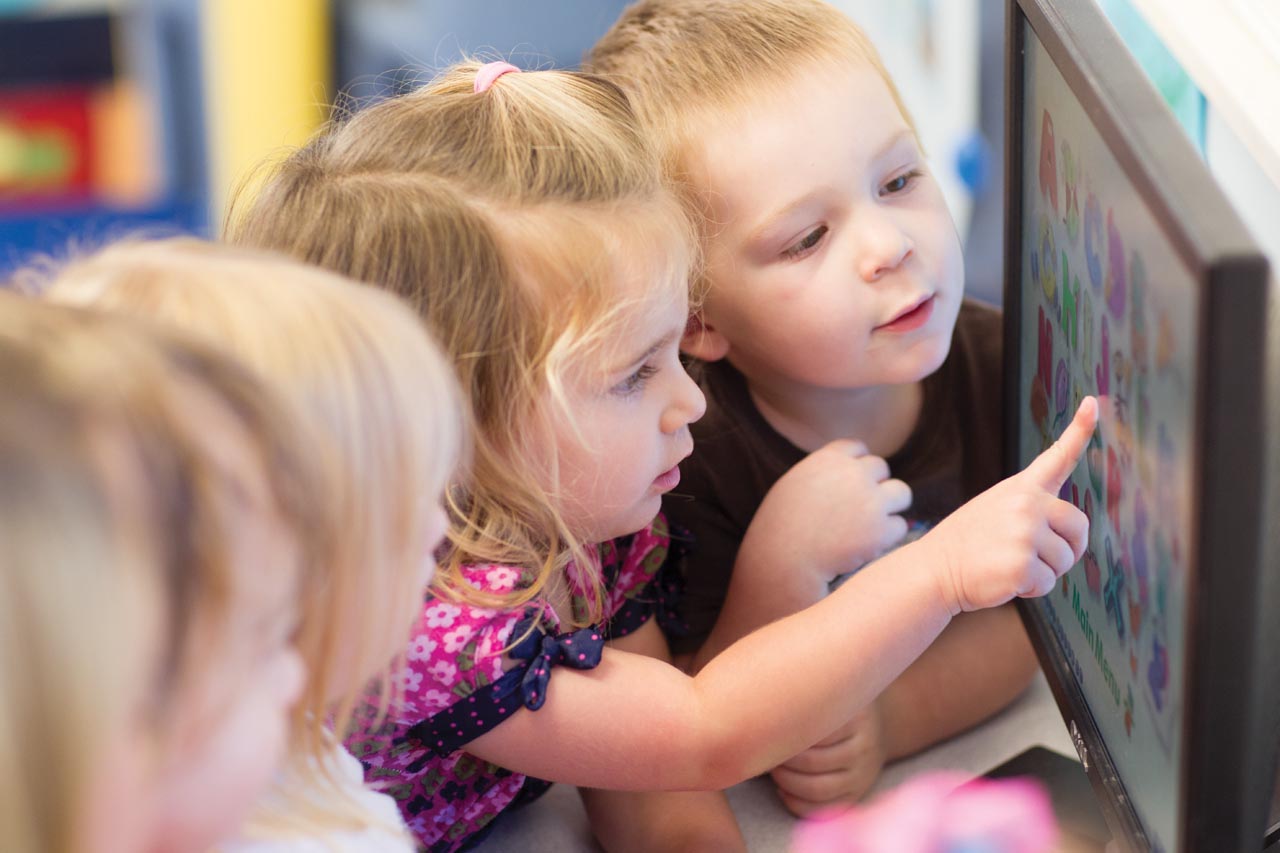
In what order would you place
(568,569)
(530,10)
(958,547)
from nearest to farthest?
(958,547) → (568,569) → (530,10)

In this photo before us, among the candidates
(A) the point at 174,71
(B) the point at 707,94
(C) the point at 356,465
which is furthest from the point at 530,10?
(C) the point at 356,465

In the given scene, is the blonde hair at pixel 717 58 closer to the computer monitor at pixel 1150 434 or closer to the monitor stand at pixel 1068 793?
the computer monitor at pixel 1150 434

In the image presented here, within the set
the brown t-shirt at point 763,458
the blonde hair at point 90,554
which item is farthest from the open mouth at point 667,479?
the blonde hair at point 90,554

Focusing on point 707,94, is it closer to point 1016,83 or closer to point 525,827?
point 1016,83

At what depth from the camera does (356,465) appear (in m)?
0.45

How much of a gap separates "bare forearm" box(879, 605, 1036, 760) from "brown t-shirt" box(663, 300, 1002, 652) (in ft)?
0.27

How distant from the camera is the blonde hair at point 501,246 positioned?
26.0 inches

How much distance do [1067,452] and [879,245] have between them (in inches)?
8.6

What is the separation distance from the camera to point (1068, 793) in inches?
29.5

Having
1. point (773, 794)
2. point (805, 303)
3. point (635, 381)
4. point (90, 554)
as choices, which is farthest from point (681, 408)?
point (90, 554)

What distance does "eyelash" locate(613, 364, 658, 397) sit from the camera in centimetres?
69

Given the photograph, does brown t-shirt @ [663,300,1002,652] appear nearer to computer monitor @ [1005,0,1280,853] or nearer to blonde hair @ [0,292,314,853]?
computer monitor @ [1005,0,1280,853]

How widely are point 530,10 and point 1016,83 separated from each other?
1.87 meters

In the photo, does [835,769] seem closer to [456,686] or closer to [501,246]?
[456,686]
